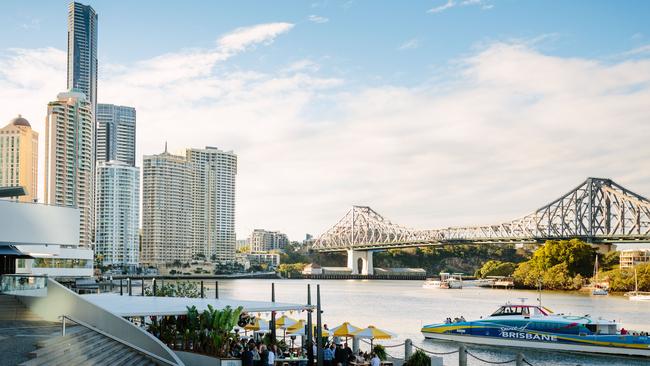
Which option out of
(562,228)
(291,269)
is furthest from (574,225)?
(291,269)

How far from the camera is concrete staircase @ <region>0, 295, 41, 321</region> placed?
67.2 ft

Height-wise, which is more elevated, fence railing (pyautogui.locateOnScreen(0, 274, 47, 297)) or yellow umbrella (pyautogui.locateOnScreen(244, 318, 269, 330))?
fence railing (pyautogui.locateOnScreen(0, 274, 47, 297))

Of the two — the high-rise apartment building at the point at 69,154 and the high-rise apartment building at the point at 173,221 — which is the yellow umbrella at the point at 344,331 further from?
the high-rise apartment building at the point at 173,221

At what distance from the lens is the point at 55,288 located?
20.5 m

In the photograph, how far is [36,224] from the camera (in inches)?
882

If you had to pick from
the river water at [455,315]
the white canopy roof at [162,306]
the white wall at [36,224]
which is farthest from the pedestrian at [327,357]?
the river water at [455,315]

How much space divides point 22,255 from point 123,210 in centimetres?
15801

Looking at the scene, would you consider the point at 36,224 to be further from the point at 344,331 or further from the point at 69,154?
the point at 69,154

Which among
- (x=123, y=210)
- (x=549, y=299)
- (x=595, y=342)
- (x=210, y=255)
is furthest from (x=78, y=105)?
(x=595, y=342)

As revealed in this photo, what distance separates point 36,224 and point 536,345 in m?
24.2

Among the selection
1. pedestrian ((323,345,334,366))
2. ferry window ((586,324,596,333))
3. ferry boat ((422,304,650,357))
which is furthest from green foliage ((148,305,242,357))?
ferry window ((586,324,596,333))

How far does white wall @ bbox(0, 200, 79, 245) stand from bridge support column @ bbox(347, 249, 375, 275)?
128 m

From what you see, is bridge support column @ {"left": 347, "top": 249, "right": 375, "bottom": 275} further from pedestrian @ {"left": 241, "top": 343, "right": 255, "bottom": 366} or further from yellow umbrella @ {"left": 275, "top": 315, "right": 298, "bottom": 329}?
pedestrian @ {"left": 241, "top": 343, "right": 255, "bottom": 366}

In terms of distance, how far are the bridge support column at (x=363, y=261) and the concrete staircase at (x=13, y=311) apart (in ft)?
430
